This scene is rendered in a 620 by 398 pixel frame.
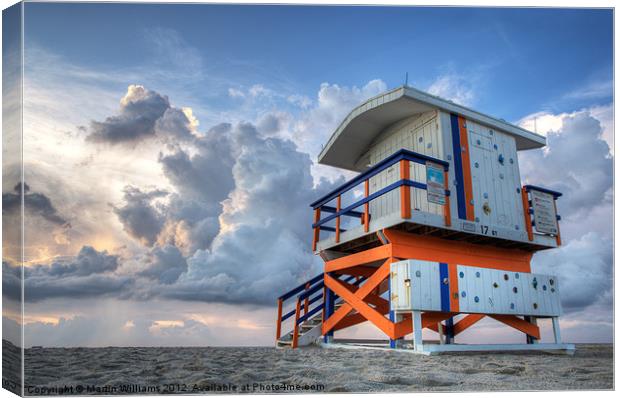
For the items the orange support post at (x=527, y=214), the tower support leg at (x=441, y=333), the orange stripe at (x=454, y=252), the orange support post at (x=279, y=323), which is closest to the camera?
the orange stripe at (x=454, y=252)

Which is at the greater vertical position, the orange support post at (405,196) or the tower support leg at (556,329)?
the orange support post at (405,196)

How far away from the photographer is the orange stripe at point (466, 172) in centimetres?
909

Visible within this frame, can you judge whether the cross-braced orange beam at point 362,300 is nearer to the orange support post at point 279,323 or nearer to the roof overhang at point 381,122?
the orange support post at point 279,323

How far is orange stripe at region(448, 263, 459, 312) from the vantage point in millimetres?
7897

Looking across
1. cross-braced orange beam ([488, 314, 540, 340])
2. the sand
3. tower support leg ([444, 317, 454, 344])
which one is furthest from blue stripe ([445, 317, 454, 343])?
the sand

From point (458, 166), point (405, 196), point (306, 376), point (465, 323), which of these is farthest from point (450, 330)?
point (306, 376)

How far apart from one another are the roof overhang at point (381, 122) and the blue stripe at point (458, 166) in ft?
0.92

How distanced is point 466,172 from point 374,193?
7.06 feet

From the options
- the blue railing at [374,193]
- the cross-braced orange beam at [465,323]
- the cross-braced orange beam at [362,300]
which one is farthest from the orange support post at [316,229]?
the cross-braced orange beam at [465,323]

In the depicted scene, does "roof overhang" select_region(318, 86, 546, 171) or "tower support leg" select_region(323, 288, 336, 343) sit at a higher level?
"roof overhang" select_region(318, 86, 546, 171)

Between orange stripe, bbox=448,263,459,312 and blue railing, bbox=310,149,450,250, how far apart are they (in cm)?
89

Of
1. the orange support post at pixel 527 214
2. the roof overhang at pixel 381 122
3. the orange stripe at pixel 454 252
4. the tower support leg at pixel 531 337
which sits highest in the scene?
the roof overhang at pixel 381 122

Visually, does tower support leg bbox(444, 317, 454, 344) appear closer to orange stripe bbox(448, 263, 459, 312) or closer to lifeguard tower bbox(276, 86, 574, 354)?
lifeguard tower bbox(276, 86, 574, 354)

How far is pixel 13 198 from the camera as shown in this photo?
16.4 feet
